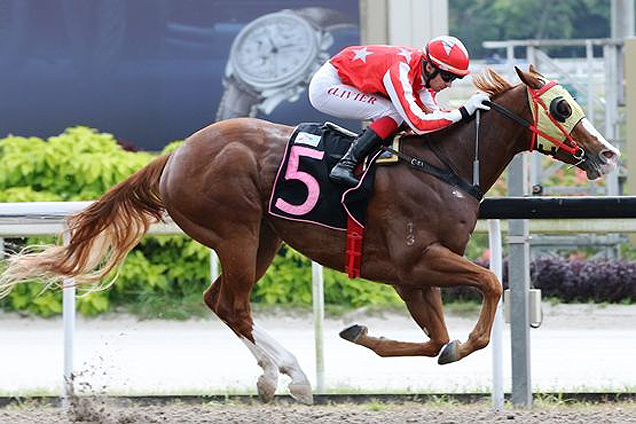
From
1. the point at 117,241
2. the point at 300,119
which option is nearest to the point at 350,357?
the point at 117,241

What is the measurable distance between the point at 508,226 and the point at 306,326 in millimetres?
3338

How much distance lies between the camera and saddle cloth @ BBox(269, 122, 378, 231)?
6219 millimetres

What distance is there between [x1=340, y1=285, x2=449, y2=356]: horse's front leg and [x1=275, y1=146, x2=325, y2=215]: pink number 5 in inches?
21.7

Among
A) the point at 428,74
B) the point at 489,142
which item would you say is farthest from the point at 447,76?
the point at 489,142

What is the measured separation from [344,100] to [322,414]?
142 centimetres

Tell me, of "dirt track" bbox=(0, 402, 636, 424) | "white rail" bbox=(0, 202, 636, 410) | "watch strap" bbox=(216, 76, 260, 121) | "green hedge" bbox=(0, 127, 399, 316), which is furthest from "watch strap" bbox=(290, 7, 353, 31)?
"dirt track" bbox=(0, 402, 636, 424)

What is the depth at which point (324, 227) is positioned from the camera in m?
6.30

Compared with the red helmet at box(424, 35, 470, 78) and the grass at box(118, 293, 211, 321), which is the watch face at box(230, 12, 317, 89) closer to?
the grass at box(118, 293, 211, 321)

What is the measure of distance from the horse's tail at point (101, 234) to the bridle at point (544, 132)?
1.66 m

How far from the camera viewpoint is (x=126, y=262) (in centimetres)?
1017

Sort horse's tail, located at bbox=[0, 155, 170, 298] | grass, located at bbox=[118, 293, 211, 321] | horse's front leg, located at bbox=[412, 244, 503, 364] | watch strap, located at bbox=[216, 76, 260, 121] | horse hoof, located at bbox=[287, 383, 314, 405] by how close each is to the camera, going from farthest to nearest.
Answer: watch strap, located at bbox=[216, 76, 260, 121] → grass, located at bbox=[118, 293, 211, 321] → horse's tail, located at bbox=[0, 155, 170, 298] → horse hoof, located at bbox=[287, 383, 314, 405] → horse's front leg, located at bbox=[412, 244, 503, 364]

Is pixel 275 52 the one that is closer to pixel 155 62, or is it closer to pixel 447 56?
pixel 155 62

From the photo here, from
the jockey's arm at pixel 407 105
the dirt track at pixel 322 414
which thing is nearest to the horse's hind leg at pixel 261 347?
the dirt track at pixel 322 414

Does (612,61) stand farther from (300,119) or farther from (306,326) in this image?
(306,326)
